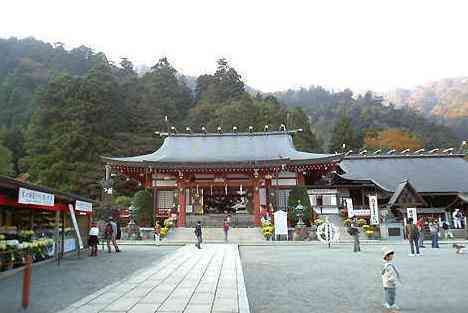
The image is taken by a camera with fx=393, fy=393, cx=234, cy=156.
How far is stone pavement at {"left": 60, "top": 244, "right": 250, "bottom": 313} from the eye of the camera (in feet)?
21.0

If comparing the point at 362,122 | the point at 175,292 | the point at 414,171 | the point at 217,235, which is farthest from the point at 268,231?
the point at 362,122

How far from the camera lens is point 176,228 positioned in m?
25.9

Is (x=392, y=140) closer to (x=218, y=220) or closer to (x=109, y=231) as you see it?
(x=218, y=220)

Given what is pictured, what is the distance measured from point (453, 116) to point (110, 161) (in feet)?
262

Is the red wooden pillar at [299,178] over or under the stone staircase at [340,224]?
over

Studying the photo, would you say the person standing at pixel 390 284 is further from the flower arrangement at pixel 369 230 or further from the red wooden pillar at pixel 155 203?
the red wooden pillar at pixel 155 203

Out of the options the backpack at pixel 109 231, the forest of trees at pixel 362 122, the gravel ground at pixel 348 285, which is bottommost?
the gravel ground at pixel 348 285

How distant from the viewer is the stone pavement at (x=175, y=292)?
6.41 m

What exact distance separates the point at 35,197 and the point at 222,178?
1785 cm

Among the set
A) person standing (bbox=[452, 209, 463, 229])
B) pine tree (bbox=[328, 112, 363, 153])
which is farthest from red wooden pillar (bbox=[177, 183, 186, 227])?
pine tree (bbox=[328, 112, 363, 153])

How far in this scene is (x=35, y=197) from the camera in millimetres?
11086

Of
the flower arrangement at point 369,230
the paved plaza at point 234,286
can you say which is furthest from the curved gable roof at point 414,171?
the paved plaza at point 234,286

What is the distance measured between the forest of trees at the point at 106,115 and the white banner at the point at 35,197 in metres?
30.8

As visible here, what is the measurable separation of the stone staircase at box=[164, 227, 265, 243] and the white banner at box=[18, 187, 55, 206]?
11743 millimetres
